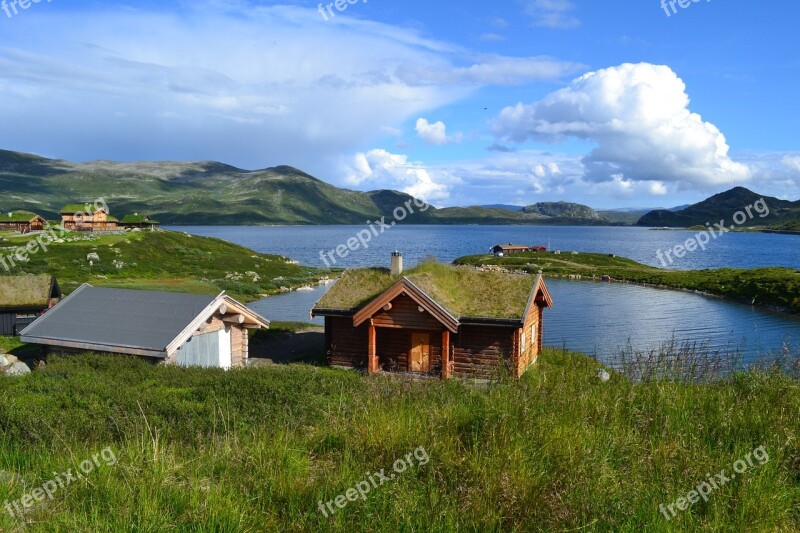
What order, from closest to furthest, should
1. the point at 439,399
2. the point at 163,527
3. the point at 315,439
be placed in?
the point at 163,527 < the point at 315,439 < the point at 439,399

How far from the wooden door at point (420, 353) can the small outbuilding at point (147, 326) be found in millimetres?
7565

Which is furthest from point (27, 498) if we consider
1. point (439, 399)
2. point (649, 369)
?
point (649, 369)

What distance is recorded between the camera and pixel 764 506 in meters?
5.15

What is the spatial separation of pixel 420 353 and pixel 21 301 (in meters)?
26.2

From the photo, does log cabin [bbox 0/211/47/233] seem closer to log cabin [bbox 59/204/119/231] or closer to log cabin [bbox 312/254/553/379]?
log cabin [bbox 59/204/119/231]

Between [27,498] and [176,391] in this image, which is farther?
[176,391]

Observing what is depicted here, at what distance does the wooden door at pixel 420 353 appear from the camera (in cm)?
2616

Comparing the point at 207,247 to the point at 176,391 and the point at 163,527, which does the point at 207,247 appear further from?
the point at 163,527

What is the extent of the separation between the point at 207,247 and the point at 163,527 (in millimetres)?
99774

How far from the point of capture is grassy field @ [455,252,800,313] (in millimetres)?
63000

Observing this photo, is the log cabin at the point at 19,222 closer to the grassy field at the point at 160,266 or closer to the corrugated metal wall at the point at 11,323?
the grassy field at the point at 160,266

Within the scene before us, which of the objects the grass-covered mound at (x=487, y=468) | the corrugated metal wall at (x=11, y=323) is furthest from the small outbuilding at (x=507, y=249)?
the grass-covered mound at (x=487, y=468)

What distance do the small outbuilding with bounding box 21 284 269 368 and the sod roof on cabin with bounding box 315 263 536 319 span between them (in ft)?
15.5

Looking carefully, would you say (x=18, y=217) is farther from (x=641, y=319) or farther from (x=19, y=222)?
(x=641, y=319)
